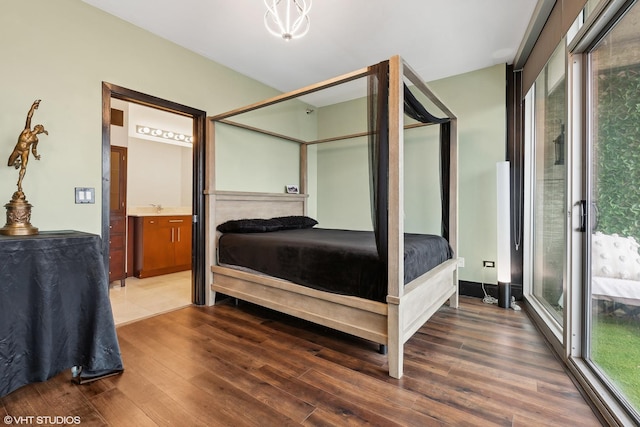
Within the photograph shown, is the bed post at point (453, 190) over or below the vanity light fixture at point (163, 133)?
below

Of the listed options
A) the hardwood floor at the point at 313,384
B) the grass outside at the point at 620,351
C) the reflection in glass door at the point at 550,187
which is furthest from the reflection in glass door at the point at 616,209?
the reflection in glass door at the point at 550,187

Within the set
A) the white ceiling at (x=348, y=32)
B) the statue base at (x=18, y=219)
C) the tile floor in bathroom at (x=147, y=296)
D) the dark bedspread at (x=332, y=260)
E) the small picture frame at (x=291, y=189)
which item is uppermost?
the white ceiling at (x=348, y=32)

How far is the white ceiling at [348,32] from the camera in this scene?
2404mm

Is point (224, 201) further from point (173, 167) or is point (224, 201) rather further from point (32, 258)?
point (173, 167)

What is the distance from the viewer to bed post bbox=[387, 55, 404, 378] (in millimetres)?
1852

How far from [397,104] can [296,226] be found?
226 cm

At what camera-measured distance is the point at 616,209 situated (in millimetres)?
1647

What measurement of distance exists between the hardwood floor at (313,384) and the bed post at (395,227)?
0.25m

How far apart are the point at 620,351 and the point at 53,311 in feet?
10.5

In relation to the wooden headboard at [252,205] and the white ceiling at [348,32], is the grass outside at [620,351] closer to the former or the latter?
the white ceiling at [348,32]

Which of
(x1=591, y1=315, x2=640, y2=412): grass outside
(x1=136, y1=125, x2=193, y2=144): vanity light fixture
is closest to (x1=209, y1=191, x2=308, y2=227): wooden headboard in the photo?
(x1=136, y1=125, x2=193, y2=144): vanity light fixture

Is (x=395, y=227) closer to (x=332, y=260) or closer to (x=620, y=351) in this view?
(x=332, y=260)

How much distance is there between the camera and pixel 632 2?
4.61 ft
